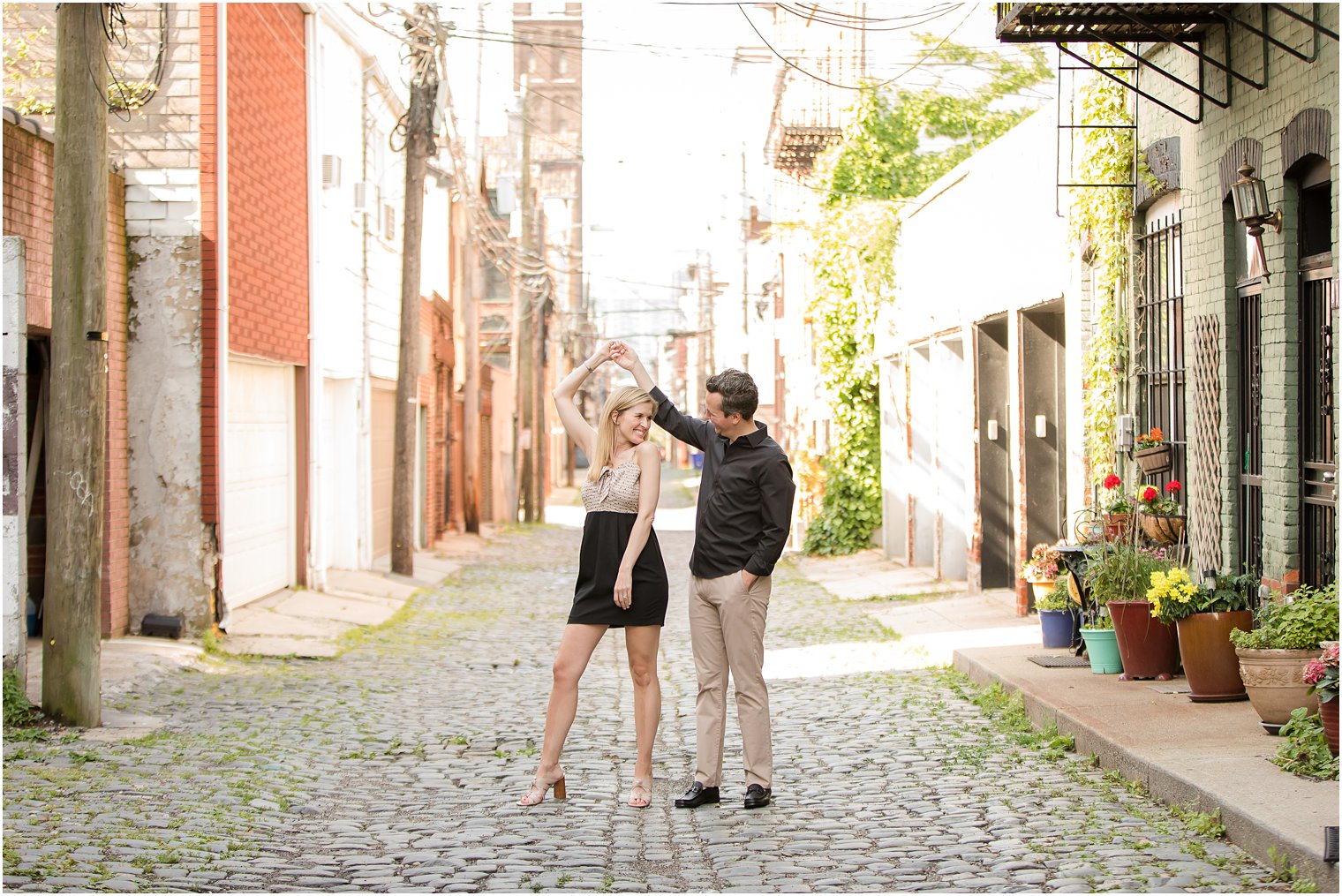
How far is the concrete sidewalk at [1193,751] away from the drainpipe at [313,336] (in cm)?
904

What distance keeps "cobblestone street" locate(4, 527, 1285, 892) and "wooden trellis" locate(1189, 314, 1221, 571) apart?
1907 millimetres

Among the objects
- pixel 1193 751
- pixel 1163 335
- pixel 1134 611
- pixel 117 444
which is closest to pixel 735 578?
pixel 1193 751

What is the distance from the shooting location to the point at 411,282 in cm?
1856

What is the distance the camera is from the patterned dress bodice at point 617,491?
668 cm

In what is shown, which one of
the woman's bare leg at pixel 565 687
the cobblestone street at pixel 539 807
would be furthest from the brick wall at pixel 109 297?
the woman's bare leg at pixel 565 687

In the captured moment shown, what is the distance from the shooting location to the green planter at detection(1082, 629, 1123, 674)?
30.4ft

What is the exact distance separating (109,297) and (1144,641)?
811cm

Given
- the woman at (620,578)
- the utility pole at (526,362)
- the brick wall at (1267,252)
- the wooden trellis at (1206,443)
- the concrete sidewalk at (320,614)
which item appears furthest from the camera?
the utility pole at (526,362)

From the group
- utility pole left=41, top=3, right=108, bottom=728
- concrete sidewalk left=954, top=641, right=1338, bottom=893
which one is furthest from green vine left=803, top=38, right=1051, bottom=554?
utility pole left=41, top=3, right=108, bottom=728

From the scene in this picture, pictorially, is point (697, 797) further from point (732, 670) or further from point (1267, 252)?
point (1267, 252)

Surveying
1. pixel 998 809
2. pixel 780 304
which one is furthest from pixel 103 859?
pixel 780 304

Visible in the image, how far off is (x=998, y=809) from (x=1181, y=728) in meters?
1.29

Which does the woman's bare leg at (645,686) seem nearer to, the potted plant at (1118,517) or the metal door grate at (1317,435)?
the metal door grate at (1317,435)

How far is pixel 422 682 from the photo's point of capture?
11164 millimetres
